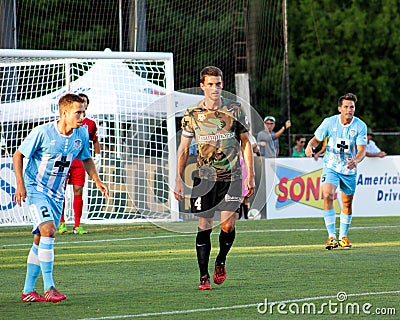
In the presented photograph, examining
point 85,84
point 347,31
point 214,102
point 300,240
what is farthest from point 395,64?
point 214,102

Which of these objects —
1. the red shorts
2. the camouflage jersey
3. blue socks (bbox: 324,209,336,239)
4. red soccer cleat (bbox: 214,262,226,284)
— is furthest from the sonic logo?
the camouflage jersey

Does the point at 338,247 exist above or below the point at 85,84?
below

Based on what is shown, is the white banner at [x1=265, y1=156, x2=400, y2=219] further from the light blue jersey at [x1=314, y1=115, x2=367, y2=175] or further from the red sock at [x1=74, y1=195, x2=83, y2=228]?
the light blue jersey at [x1=314, y1=115, x2=367, y2=175]

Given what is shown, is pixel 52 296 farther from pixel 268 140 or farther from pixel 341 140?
pixel 268 140

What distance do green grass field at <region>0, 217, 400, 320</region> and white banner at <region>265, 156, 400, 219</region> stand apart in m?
4.23

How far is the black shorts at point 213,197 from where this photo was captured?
951 cm

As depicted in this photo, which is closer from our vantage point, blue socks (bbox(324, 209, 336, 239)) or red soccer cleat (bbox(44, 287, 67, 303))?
red soccer cleat (bbox(44, 287, 67, 303))

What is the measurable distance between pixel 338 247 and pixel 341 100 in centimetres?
207

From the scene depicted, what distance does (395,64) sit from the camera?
1823 inches

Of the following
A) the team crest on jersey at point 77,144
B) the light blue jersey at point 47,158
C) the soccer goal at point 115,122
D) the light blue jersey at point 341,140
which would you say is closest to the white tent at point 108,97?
the soccer goal at point 115,122

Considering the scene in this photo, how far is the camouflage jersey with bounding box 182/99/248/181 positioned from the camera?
948 cm

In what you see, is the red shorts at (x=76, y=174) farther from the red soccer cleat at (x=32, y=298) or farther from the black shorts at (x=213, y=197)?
the red soccer cleat at (x=32, y=298)

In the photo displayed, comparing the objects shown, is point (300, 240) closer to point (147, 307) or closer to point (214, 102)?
point (214, 102)

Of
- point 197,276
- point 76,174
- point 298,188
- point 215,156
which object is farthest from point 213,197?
point 298,188
